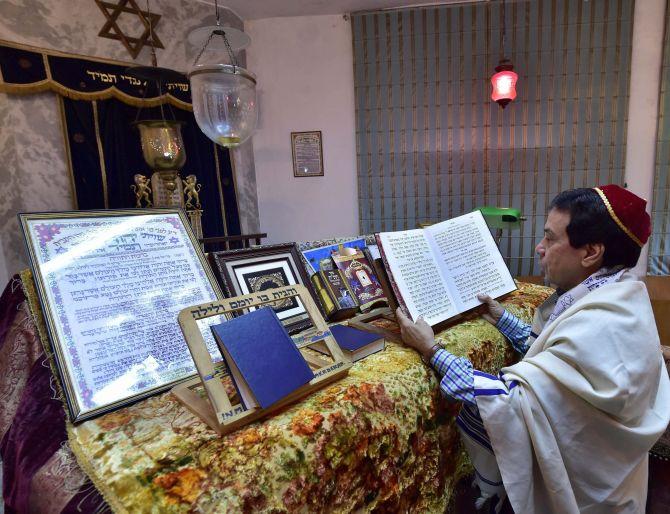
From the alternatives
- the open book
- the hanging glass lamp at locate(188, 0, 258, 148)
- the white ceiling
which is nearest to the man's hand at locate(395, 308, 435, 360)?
the open book

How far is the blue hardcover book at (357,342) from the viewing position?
96 cm

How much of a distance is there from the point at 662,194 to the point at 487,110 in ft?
5.75

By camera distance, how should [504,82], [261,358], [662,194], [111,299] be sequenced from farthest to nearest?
[662,194] → [504,82] → [111,299] → [261,358]

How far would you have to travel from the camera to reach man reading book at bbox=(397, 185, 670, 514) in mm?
738

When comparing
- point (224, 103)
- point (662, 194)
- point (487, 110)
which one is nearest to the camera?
point (224, 103)

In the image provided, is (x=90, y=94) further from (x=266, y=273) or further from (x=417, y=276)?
(x=417, y=276)

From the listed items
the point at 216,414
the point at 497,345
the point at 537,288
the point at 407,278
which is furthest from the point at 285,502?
the point at 537,288

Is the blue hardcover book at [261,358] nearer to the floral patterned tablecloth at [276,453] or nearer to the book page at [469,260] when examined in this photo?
the floral patterned tablecloth at [276,453]

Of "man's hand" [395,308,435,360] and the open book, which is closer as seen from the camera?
"man's hand" [395,308,435,360]

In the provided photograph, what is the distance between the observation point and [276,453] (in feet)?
2.06

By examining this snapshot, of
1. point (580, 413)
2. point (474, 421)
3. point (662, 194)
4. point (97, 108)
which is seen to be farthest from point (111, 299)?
point (662, 194)

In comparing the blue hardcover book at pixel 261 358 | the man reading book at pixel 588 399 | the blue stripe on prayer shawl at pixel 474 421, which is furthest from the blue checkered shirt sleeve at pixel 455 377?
the blue hardcover book at pixel 261 358

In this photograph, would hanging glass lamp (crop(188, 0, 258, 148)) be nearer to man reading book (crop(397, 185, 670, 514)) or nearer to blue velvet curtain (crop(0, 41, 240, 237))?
blue velvet curtain (crop(0, 41, 240, 237))

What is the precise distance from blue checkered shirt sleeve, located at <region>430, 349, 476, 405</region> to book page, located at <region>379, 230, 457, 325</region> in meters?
0.17
